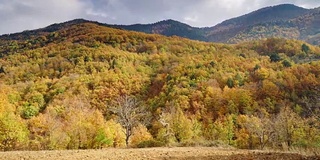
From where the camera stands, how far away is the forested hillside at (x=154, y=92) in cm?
3912

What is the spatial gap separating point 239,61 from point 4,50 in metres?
117

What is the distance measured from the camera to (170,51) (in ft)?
508

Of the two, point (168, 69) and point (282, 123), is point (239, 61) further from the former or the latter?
point (282, 123)

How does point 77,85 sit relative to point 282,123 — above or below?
above

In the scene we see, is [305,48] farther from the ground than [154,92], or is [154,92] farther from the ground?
[305,48]

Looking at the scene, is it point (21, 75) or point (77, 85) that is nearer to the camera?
point (77, 85)

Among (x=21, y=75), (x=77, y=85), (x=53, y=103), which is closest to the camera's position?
(x=53, y=103)

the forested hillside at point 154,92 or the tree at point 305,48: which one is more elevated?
the tree at point 305,48

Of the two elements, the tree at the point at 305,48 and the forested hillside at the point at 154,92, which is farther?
the tree at the point at 305,48

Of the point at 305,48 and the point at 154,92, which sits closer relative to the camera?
the point at 154,92

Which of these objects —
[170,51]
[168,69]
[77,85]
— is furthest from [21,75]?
[170,51]

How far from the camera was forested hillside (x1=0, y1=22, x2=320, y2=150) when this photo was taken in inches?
1540

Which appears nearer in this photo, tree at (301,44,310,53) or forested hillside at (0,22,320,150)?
forested hillside at (0,22,320,150)

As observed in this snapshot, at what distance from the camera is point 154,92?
335 ft
